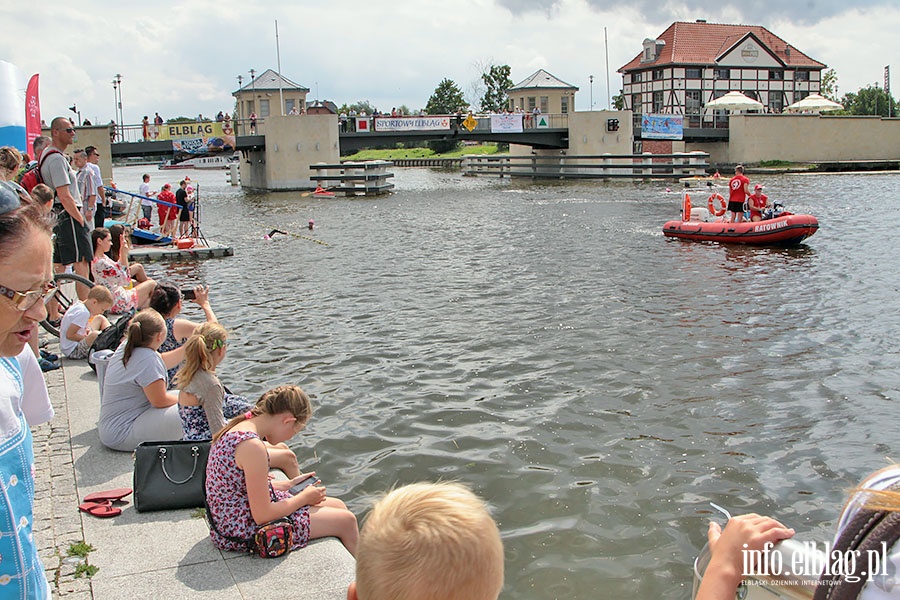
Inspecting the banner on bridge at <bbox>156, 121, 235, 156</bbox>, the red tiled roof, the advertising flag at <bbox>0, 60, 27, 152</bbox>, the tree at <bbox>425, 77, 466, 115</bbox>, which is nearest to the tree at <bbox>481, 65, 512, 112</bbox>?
the tree at <bbox>425, 77, 466, 115</bbox>

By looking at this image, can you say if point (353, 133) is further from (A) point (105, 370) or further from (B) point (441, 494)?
(B) point (441, 494)

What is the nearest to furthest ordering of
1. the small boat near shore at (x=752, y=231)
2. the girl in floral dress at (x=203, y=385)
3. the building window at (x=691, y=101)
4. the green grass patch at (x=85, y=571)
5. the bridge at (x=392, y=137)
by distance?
1. the green grass patch at (x=85, y=571)
2. the girl in floral dress at (x=203, y=385)
3. the small boat near shore at (x=752, y=231)
4. the bridge at (x=392, y=137)
5. the building window at (x=691, y=101)

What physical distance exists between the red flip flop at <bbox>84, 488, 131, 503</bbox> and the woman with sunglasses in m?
3.15

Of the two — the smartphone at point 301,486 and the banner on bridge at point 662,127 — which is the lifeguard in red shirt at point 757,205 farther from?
the banner on bridge at point 662,127

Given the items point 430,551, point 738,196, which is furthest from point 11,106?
point 738,196

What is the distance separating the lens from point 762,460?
7.44 m

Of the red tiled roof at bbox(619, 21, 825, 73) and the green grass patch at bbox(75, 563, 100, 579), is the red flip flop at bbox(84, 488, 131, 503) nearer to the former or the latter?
the green grass patch at bbox(75, 563, 100, 579)

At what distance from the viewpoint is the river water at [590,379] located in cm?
658

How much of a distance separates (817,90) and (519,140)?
41505mm

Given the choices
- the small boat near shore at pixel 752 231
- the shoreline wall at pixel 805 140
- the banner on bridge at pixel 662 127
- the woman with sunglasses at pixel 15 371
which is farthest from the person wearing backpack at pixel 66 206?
the shoreline wall at pixel 805 140

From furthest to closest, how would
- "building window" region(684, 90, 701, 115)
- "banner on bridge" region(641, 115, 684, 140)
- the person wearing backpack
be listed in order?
"building window" region(684, 90, 701, 115)
"banner on bridge" region(641, 115, 684, 140)
the person wearing backpack

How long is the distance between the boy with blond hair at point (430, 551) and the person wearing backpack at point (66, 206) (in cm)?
872

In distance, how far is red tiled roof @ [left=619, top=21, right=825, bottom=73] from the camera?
254ft

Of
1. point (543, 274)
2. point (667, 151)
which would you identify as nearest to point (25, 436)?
point (543, 274)
